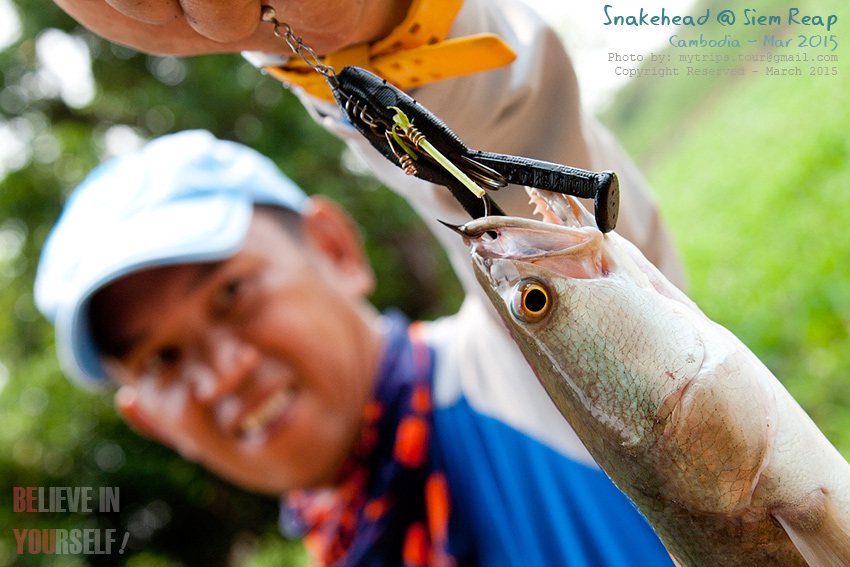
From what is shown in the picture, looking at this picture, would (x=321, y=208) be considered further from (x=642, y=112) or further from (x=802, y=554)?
(x=642, y=112)

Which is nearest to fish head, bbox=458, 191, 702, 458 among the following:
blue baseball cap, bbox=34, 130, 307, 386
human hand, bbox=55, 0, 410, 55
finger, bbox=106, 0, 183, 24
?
human hand, bbox=55, 0, 410, 55

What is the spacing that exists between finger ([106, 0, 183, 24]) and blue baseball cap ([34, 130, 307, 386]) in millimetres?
1262

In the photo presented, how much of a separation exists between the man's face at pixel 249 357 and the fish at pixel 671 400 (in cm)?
150

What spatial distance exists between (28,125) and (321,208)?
154 inches

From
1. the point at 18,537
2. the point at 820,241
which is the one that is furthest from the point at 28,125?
the point at 820,241

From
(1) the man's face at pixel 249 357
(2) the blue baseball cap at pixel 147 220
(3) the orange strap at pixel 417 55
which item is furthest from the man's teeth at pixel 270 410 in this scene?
(3) the orange strap at pixel 417 55

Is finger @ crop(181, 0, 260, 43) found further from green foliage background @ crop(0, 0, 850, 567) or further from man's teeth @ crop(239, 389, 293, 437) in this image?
green foliage background @ crop(0, 0, 850, 567)

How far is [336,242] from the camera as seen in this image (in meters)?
2.72

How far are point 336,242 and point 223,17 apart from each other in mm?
1875

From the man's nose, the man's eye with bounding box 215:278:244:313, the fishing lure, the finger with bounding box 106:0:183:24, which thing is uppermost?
the finger with bounding box 106:0:183:24

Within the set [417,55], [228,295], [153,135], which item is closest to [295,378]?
[228,295]

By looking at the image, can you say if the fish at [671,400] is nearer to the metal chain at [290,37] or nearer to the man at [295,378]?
the metal chain at [290,37]

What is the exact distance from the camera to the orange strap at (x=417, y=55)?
935 mm

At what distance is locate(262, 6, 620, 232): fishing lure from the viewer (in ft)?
2.54
